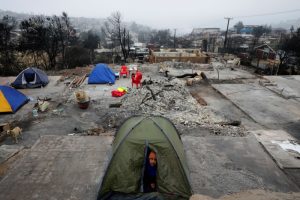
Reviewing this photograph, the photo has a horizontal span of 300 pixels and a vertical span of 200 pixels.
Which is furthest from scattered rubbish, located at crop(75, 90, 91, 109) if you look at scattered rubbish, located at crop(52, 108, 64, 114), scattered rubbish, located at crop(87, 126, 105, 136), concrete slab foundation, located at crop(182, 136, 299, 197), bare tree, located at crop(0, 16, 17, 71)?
bare tree, located at crop(0, 16, 17, 71)

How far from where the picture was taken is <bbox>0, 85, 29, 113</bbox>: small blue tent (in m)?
10.8

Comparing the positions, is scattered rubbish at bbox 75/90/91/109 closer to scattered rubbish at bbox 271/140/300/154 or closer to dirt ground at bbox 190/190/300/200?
dirt ground at bbox 190/190/300/200

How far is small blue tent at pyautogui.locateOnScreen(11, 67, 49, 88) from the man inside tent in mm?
11841

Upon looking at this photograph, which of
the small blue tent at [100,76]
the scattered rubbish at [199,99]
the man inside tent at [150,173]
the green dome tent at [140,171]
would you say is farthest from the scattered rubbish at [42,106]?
the scattered rubbish at [199,99]

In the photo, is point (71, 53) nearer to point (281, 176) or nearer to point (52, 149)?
point (52, 149)

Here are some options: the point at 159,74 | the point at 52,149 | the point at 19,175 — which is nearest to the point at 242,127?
the point at 52,149

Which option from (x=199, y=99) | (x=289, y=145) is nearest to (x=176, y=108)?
(x=199, y=99)

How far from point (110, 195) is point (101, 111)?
6160 millimetres

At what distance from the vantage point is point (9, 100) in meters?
11.0

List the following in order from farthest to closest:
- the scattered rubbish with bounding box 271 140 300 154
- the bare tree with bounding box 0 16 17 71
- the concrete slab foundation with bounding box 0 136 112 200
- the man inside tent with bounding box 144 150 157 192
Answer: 1. the bare tree with bounding box 0 16 17 71
2. the scattered rubbish with bounding box 271 140 300 154
3. the concrete slab foundation with bounding box 0 136 112 200
4. the man inside tent with bounding box 144 150 157 192

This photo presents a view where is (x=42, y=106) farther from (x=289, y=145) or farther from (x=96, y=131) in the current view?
(x=289, y=145)

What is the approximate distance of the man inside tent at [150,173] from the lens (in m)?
5.57

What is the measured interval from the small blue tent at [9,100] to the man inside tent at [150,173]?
26.9 ft

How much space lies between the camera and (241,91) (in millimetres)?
15008
